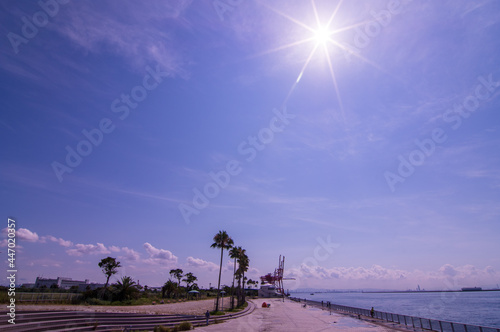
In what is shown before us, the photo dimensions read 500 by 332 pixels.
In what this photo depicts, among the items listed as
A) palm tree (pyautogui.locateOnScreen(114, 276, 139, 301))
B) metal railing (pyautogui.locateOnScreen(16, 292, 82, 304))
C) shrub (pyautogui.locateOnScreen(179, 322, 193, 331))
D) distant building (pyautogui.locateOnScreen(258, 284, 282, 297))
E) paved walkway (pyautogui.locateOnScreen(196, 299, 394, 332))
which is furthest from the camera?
distant building (pyautogui.locateOnScreen(258, 284, 282, 297))

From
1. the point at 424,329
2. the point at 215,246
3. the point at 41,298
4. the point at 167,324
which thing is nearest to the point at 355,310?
the point at 424,329

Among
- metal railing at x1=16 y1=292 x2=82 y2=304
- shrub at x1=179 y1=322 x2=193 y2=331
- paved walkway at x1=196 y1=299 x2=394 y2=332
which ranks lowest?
paved walkway at x1=196 y1=299 x2=394 y2=332

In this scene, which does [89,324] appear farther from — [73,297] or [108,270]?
[108,270]

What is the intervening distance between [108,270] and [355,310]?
45.5 metres

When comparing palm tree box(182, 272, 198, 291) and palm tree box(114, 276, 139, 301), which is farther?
palm tree box(182, 272, 198, 291)

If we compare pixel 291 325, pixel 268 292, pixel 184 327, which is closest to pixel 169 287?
pixel 291 325

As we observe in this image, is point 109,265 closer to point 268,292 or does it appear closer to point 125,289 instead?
point 125,289

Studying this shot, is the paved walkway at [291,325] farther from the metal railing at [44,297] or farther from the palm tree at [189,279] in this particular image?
the palm tree at [189,279]

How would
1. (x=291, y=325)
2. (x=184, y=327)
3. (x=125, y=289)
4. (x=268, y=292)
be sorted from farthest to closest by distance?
(x=268, y=292)
(x=125, y=289)
(x=291, y=325)
(x=184, y=327)

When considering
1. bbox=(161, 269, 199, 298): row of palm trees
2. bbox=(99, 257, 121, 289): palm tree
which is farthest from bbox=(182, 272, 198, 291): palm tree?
bbox=(99, 257, 121, 289): palm tree

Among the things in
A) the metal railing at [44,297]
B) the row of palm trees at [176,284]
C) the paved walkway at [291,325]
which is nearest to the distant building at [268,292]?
the row of palm trees at [176,284]

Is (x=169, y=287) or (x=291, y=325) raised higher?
(x=169, y=287)

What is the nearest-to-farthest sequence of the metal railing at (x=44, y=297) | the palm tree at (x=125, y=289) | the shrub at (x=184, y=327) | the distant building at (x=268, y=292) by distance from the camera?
the shrub at (x=184, y=327), the metal railing at (x=44, y=297), the palm tree at (x=125, y=289), the distant building at (x=268, y=292)

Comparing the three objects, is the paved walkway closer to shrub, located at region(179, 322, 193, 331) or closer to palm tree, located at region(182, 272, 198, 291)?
shrub, located at region(179, 322, 193, 331)
